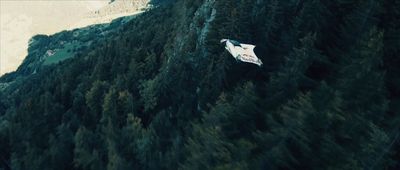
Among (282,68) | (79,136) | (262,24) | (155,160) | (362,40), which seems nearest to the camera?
(362,40)

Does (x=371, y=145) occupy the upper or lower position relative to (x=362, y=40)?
lower

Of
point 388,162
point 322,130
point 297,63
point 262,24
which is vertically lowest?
point 388,162

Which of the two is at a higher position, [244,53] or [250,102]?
[244,53]

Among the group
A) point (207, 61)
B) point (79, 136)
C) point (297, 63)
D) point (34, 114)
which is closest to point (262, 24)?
point (207, 61)

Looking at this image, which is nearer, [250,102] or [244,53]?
[250,102]

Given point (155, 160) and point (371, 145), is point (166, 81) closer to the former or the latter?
point (155, 160)

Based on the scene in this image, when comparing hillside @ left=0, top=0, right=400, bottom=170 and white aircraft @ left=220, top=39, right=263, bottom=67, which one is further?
white aircraft @ left=220, top=39, right=263, bottom=67

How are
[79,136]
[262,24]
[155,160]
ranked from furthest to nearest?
[79,136] → [262,24] → [155,160]

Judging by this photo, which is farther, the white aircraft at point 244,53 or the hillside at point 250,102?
the white aircraft at point 244,53
